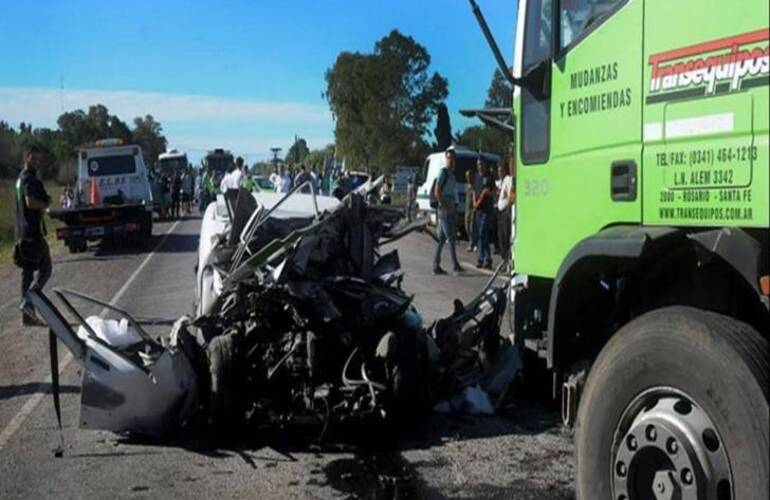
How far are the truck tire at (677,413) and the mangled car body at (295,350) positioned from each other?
280cm

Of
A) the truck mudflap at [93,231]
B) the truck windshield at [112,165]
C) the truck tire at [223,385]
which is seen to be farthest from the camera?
the truck windshield at [112,165]

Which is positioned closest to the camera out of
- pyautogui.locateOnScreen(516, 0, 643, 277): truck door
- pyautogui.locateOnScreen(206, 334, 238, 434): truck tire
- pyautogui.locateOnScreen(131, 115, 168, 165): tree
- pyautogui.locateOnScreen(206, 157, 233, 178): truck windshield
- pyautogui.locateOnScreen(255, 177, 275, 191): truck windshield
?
pyautogui.locateOnScreen(516, 0, 643, 277): truck door

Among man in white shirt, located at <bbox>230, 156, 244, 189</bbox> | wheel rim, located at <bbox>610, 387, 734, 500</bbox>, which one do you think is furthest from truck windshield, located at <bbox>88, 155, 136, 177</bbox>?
wheel rim, located at <bbox>610, 387, 734, 500</bbox>

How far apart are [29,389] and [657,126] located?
6.32 meters

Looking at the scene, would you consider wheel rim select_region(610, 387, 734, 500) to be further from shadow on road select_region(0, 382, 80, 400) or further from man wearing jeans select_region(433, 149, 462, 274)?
man wearing jeans select_region(433, 149, 462, 274)

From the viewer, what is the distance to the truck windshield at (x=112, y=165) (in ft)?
83.5

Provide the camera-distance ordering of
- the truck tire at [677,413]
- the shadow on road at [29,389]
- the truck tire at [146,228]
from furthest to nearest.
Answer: the truck tire at [146,228]
the shadow on road at [29,389]
the truck tire at [677,413]

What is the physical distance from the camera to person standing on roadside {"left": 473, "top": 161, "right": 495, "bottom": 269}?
699 inches

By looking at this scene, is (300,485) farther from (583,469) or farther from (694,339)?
(694,339)

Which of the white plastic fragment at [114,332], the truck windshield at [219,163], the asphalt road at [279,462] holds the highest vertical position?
the truck windshield at [219,163]

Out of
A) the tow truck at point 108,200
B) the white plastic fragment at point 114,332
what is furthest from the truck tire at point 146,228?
the white plastic fragment at point 114,332

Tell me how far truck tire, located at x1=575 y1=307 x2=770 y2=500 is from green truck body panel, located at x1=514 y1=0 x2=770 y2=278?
0.43 metres

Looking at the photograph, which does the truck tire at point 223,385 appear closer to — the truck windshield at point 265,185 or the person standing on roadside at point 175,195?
the truck windshield at point 265,185

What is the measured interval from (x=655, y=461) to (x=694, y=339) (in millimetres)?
522
